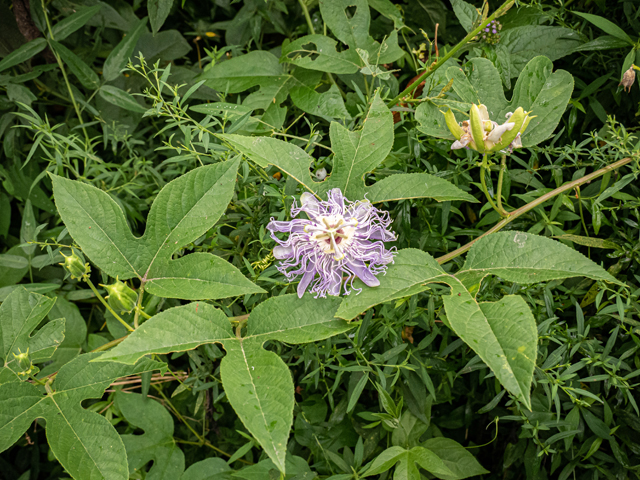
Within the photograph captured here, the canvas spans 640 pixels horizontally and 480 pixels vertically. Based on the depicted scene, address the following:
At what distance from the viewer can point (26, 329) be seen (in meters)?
1.03

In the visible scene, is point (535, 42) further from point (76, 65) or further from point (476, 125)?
point (76, 65)

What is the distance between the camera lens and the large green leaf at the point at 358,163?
2.96ft

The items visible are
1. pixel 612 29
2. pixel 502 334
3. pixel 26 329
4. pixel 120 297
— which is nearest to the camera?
pixel 502 334

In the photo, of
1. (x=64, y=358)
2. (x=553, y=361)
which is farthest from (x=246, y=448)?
(x=553, y=361)

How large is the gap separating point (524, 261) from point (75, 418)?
93 centimetres

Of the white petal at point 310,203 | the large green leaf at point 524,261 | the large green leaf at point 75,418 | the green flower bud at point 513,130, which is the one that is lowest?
the large green leaf at point 75,418

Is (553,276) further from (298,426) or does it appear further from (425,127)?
(298,426)

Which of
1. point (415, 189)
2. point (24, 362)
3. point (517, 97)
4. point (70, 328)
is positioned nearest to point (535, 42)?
point (517, 97)

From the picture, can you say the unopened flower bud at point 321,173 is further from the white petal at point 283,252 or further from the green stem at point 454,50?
the white petal at point 283,252

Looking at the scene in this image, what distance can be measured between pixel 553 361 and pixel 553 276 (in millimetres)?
346

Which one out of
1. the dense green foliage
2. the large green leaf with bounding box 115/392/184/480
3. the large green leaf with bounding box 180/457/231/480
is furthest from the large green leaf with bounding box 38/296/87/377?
the large green leaf with bounding box 180/457/231/480

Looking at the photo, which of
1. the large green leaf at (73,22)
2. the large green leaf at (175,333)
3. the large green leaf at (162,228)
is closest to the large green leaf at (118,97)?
the large green leaf at (73,22)

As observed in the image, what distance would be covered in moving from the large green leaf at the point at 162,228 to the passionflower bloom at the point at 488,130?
466 mm

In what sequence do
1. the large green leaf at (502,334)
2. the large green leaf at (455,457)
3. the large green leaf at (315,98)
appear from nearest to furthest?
1. the large green leaf at (502,334)
2. the large green leaf at (455,457)
3. the large green leaf at (315,98)
